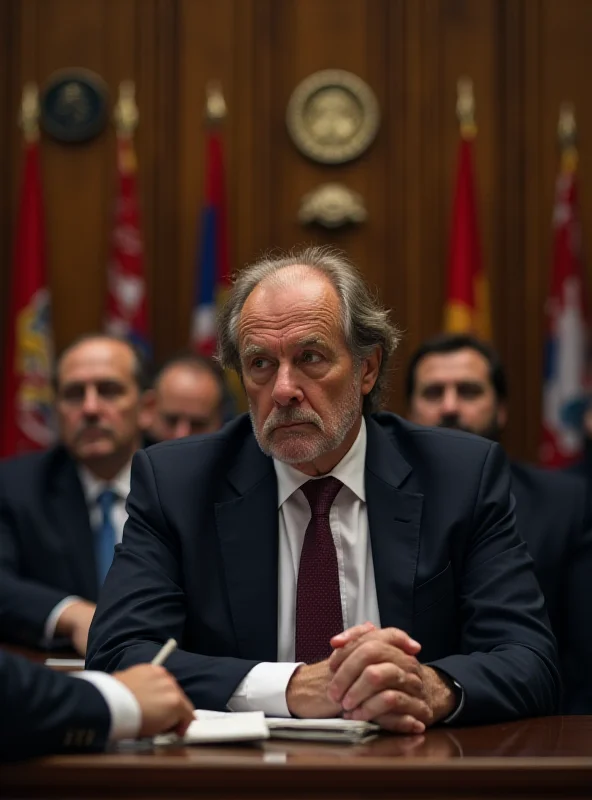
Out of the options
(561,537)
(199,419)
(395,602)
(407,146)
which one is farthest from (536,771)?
(407,146)

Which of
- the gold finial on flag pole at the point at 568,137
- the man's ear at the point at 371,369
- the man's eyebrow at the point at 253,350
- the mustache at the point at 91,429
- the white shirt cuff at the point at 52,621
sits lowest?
the white shirt cuff at the point at 52,621

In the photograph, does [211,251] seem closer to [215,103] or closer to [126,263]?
[126,263]

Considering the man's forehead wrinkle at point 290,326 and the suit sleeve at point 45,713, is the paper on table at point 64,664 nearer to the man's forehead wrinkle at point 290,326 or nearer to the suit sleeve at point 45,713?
the man's forehead wrinkle at point 290,326

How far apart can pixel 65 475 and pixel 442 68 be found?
139 inches

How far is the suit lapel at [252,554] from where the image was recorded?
261cm

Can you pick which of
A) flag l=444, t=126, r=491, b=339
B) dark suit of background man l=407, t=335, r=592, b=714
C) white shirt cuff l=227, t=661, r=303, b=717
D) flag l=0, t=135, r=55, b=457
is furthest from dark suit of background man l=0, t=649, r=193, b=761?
flag l=444, t=126, r=491, b=339

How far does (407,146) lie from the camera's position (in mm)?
6676

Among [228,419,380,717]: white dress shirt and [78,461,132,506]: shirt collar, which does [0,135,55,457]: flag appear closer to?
[78,461,132,506]: shirt collar

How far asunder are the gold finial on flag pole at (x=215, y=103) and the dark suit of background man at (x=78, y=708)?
5063 millimetres

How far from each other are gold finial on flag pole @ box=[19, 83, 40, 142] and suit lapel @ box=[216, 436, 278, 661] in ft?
14.2

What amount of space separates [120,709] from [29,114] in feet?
17.5

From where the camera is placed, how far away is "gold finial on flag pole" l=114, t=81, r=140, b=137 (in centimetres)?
662

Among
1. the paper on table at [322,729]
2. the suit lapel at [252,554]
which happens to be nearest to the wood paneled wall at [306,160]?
the suit lapel at [252,554]

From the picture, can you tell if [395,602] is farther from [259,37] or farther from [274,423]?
[259,37]
